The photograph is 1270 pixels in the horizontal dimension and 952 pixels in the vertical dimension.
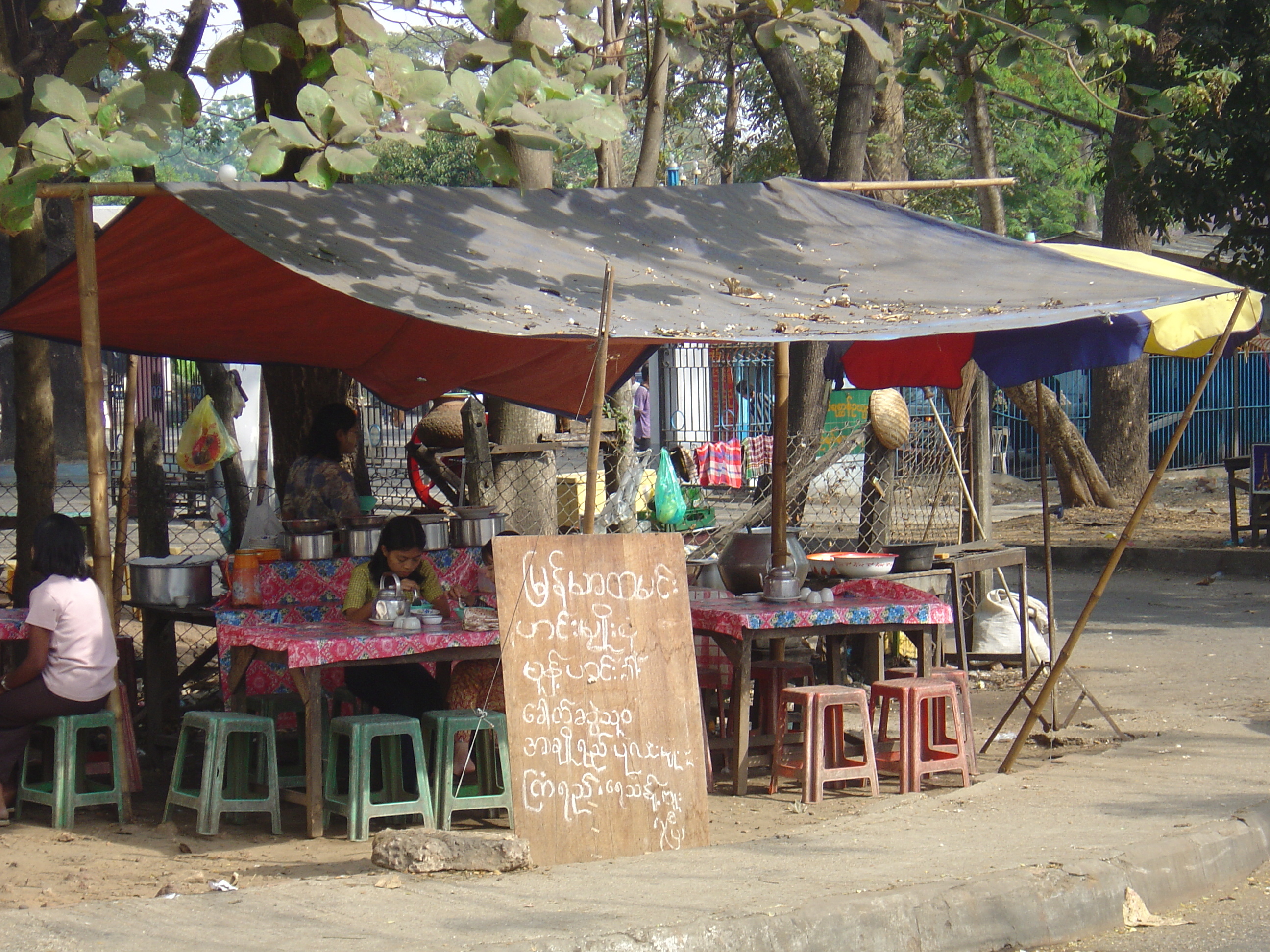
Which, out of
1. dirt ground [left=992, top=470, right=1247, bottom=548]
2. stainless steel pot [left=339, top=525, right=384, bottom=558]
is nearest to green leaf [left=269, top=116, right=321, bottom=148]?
stainless steel pot [left=339, top=525, right=384, bottom=558]

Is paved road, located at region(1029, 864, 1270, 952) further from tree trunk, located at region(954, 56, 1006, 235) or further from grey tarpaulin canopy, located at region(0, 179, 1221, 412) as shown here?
tree trunk, located at region(954, 56, 1006, 235)

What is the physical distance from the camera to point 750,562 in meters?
6.72

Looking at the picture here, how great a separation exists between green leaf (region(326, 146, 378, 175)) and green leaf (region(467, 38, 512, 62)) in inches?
24.5

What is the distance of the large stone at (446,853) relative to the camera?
452 cm

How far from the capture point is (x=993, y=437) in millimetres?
21875

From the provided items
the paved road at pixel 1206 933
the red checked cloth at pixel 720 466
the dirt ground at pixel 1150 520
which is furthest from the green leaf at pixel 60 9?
the red checked cloth at pixel 720 466

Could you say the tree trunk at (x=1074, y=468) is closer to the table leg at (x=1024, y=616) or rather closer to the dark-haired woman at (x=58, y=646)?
the table leg at (x=1024, y=616)

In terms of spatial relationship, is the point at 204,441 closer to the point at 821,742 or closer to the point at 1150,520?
the point at 821,742

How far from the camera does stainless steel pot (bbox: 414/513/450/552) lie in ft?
23.4

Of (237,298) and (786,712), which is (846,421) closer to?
(786,712)

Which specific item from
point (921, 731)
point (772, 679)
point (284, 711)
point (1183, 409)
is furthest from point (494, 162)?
point (1183, 409)

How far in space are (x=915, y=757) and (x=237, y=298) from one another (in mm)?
3809

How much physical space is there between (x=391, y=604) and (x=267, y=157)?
2020mm

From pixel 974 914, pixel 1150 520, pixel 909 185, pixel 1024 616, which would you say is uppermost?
pixel 909 185
